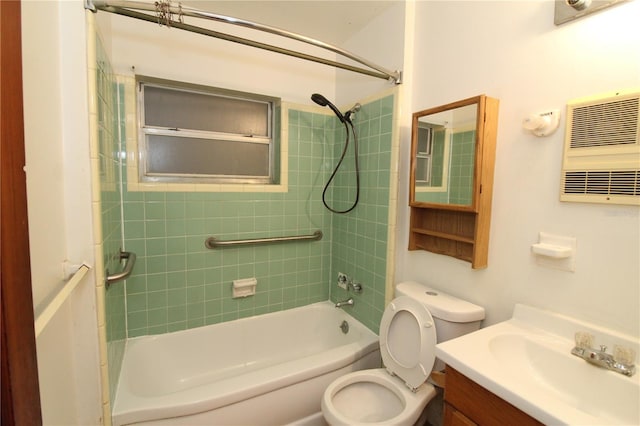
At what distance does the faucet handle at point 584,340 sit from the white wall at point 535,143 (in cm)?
8

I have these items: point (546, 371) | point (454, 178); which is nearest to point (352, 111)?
point (454, 178)

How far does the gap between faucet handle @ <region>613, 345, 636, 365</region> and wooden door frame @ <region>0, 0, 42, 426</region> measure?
4.71ft

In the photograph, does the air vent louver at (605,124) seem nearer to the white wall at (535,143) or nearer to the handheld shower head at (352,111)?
the white wall at (535,143)

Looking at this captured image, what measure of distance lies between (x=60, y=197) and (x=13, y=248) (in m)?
0.85

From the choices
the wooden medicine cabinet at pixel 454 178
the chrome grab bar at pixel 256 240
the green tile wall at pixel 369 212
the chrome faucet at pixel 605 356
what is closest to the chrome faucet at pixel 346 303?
the green tile wall at pixel 369 212

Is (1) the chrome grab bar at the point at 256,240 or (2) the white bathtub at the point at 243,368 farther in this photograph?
(1) the chrome grab bar at the point at 256,240

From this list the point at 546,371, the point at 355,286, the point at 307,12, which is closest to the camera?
the point at 546,371

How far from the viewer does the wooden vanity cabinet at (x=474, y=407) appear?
32.4 inches

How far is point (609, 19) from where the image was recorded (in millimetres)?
944

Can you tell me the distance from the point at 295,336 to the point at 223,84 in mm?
1952

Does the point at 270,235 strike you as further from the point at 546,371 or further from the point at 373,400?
the point at 546,371

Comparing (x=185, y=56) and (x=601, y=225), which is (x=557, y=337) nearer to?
(x=601, y=225)

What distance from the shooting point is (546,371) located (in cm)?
101

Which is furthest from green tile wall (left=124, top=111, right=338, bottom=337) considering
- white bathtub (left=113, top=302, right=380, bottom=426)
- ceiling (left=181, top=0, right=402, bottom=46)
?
ceiling (left=181, top=0, right=402, bottom=46)
